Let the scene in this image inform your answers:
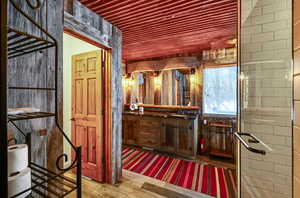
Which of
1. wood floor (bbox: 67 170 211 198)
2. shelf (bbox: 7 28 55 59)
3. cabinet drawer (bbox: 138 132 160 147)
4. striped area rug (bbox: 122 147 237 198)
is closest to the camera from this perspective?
shelf (bbox: 7 28 55 59)

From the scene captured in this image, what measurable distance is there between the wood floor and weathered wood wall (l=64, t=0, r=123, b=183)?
0.53 ft

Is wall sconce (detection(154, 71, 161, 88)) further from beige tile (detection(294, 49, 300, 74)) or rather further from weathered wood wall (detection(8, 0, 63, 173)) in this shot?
beige tile (detection(294, 49, 300, 74))

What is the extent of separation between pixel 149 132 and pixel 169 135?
500mm

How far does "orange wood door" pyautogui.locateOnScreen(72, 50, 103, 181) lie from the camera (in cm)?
207

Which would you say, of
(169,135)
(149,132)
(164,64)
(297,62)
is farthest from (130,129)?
(297,62)

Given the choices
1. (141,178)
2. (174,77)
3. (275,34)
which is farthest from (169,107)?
(275,34)

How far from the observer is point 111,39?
2.00 metres

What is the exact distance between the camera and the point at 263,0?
1.26 metres

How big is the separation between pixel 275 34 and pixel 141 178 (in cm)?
247

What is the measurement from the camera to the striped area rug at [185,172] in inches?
77.4

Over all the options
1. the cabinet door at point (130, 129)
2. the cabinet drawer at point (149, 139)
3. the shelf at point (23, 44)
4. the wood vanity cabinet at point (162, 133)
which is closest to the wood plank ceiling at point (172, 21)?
the shelf at point (23, 44)

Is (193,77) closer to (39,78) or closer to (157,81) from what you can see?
(157,81)

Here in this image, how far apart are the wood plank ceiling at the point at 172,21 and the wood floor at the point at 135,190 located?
240 cm

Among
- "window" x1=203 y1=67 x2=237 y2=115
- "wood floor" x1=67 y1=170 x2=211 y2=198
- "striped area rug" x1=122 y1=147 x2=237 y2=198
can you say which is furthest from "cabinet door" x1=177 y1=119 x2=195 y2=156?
"wood floor" x1=67 y1=170 x2=211 y2=198
